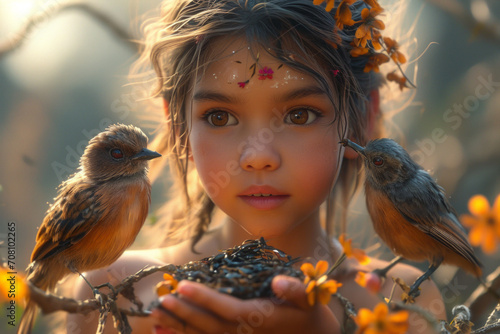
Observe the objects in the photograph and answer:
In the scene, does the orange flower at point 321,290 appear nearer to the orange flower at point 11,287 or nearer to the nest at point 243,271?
the nest at point 243,271

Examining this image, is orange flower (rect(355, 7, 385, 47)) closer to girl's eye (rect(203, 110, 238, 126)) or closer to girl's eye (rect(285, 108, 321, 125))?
girl's eye (rect(285, 108, 321, 125))

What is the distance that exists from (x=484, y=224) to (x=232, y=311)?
0.56m

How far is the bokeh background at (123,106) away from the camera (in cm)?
211

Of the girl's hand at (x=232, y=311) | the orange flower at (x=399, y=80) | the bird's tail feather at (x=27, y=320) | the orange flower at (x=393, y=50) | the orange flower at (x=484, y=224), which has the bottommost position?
the bird's tail feather at (x=27, y=320)

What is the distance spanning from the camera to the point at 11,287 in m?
1.06

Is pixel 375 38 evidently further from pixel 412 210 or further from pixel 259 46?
pixel 412 210

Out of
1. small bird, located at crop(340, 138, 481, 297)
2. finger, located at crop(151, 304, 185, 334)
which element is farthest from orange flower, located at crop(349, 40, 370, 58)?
finger, located at crop(151, 304, 185, 334)

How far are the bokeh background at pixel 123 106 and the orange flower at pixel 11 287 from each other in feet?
1.03

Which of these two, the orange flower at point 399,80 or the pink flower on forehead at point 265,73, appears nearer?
the pink flower on forehead at point 265,73

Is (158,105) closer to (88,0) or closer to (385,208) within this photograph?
(88,0)

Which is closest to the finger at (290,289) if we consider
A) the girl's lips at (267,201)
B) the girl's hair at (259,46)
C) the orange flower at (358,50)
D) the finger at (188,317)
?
the finger at (188,317)

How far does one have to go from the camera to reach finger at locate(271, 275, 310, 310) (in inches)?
44.7

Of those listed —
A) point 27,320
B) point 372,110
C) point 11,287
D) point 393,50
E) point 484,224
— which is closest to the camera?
point 484,224

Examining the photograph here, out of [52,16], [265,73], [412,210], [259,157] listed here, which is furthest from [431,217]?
[52,16]
